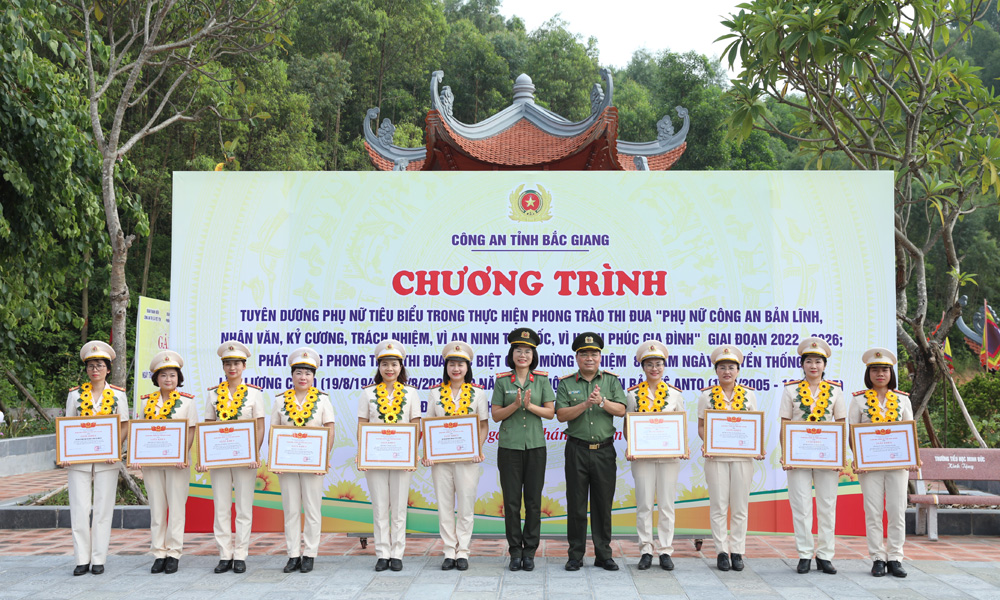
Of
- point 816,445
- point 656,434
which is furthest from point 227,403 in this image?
point 816,445

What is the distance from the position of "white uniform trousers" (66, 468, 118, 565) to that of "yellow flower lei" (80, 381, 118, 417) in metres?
0.35

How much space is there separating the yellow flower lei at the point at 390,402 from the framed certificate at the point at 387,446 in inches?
3.5

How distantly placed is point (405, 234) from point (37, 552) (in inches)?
129

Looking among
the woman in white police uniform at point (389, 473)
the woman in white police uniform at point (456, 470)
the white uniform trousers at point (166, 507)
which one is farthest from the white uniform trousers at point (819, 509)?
the white uniform trousers at point (166, 507)

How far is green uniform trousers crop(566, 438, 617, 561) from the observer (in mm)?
4723

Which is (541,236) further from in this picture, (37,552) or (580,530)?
(37,552)

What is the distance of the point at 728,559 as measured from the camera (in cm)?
475

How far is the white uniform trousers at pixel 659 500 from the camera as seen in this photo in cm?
477

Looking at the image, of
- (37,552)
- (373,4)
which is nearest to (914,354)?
(37,552)

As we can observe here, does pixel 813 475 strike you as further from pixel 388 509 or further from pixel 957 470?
pixel 388 509

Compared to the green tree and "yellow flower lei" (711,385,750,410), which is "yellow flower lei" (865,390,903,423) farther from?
the green tree

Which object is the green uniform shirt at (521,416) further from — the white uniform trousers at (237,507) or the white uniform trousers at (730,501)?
the white uniform trousers at (237,507)

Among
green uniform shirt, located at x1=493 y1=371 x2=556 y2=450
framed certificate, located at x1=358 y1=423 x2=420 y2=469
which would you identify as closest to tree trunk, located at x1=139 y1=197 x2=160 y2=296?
framed certificate, located at x1=358 y1=423 x2=420 y2=469

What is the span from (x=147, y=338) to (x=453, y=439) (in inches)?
118
